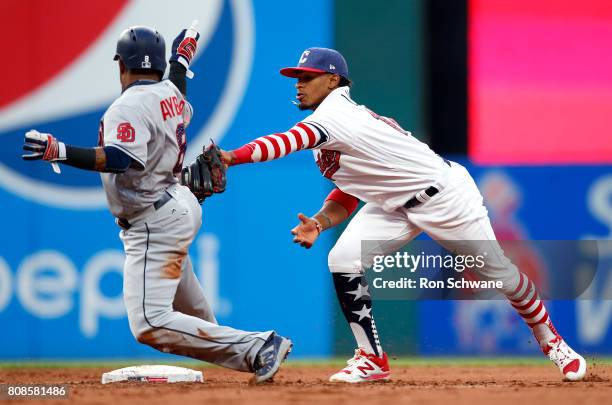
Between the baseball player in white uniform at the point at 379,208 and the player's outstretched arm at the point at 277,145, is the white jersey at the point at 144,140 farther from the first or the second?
the baseball player in white uniform at the point at 379,208

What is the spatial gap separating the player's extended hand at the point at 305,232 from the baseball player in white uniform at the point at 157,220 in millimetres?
585

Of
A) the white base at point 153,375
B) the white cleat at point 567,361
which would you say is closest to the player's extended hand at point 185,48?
the white base at point 153,375

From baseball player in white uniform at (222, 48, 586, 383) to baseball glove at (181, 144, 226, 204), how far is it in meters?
0.63

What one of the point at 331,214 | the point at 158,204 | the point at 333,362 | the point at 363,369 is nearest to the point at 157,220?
the point at 158,204

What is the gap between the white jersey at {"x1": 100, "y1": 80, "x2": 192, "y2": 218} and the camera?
531 cm

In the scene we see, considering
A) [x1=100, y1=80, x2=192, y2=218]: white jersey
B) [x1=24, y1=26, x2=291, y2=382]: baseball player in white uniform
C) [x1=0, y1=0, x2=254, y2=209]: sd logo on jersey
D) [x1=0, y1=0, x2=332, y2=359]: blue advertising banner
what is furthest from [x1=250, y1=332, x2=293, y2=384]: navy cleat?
[x1=0, y1=0, x2=254, y2=209]: sd logo on jersey

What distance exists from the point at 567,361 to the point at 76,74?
424 cm

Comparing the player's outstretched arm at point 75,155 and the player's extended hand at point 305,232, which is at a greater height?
the player's outstretched arm at point 75,155

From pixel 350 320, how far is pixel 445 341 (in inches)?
96.2

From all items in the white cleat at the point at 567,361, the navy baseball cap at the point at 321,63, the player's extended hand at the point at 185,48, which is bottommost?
the white cleat at the point at 567,361

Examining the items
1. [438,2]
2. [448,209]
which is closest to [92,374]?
[448,209]

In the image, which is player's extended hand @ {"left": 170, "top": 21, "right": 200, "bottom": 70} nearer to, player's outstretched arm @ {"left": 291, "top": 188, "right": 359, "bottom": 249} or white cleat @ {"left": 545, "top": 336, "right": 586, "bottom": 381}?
player's outstretched arm @ {"left": 291, "top": 188, "right": 359, "bottom": 249}

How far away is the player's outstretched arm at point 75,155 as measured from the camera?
16.8ft

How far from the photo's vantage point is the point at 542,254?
27.4 ft
